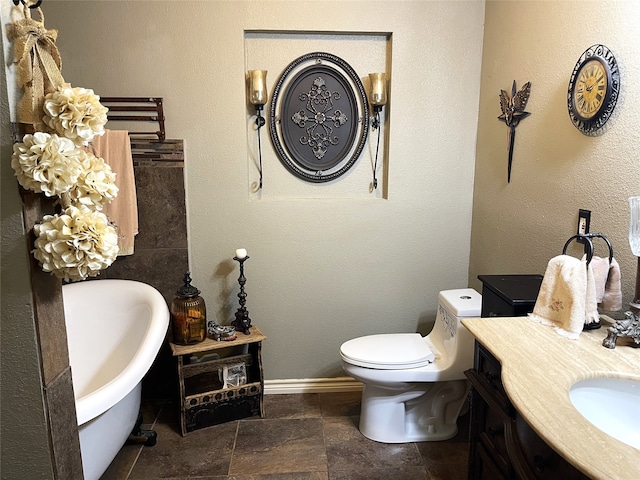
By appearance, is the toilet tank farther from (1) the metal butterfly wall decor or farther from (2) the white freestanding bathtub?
(2) the white freestanding bathtub

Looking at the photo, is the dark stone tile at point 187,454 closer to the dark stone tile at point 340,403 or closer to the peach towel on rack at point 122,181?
the dark stone tile at point 340,403

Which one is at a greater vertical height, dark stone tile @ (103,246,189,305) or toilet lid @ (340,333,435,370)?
dark stone tile @ (103,246,189,305)

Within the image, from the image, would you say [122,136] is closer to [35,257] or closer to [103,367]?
[103,367]

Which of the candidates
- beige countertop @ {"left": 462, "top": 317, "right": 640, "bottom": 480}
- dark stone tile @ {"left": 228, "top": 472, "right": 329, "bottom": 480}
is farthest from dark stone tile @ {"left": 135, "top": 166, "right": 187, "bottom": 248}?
beige countertop @ {"left": 462, "top": 317, "right": 640, "bottom": 480}

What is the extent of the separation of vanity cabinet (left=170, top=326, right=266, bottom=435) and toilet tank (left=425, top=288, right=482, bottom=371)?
3.07ft

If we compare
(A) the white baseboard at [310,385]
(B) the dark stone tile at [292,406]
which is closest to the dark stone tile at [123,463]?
(B) the dark stone tile at [292,406]

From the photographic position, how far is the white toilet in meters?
2.09

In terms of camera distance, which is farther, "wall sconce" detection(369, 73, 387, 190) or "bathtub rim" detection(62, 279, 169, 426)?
"wall sconce" detection(369, 73, 387, 190)

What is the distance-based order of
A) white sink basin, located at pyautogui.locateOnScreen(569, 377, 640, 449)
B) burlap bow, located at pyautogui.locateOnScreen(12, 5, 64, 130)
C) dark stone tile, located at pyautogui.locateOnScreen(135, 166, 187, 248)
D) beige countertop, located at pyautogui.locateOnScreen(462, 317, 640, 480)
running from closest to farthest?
beige countertop, located at pyautogui.locateOnScreen(462, 317, 640, 480), burlap bow, located at pyautogui.locateOnScreen(12, 5, 64, 130), white sink basin, located at pyautogui.locateOnScreen(569, 377, 640, 449), dark stone tile, located at pyautogui.locateOnScreen(135, 166, 187, 248)

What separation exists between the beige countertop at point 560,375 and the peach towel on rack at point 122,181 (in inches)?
67.6

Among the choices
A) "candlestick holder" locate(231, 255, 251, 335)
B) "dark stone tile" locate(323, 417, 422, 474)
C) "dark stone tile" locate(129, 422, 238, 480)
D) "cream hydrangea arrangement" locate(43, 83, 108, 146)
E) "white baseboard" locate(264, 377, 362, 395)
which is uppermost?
"cream hydrangea arrangement" locate(43, 83, 108, 146)

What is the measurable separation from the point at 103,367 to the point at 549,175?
2245mm

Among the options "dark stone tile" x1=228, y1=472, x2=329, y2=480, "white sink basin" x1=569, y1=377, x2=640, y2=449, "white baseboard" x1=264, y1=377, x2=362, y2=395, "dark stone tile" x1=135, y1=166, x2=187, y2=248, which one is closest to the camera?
"white sink basin" x1=569, y1=377, x2=640, y2=449

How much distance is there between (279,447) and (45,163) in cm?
178
